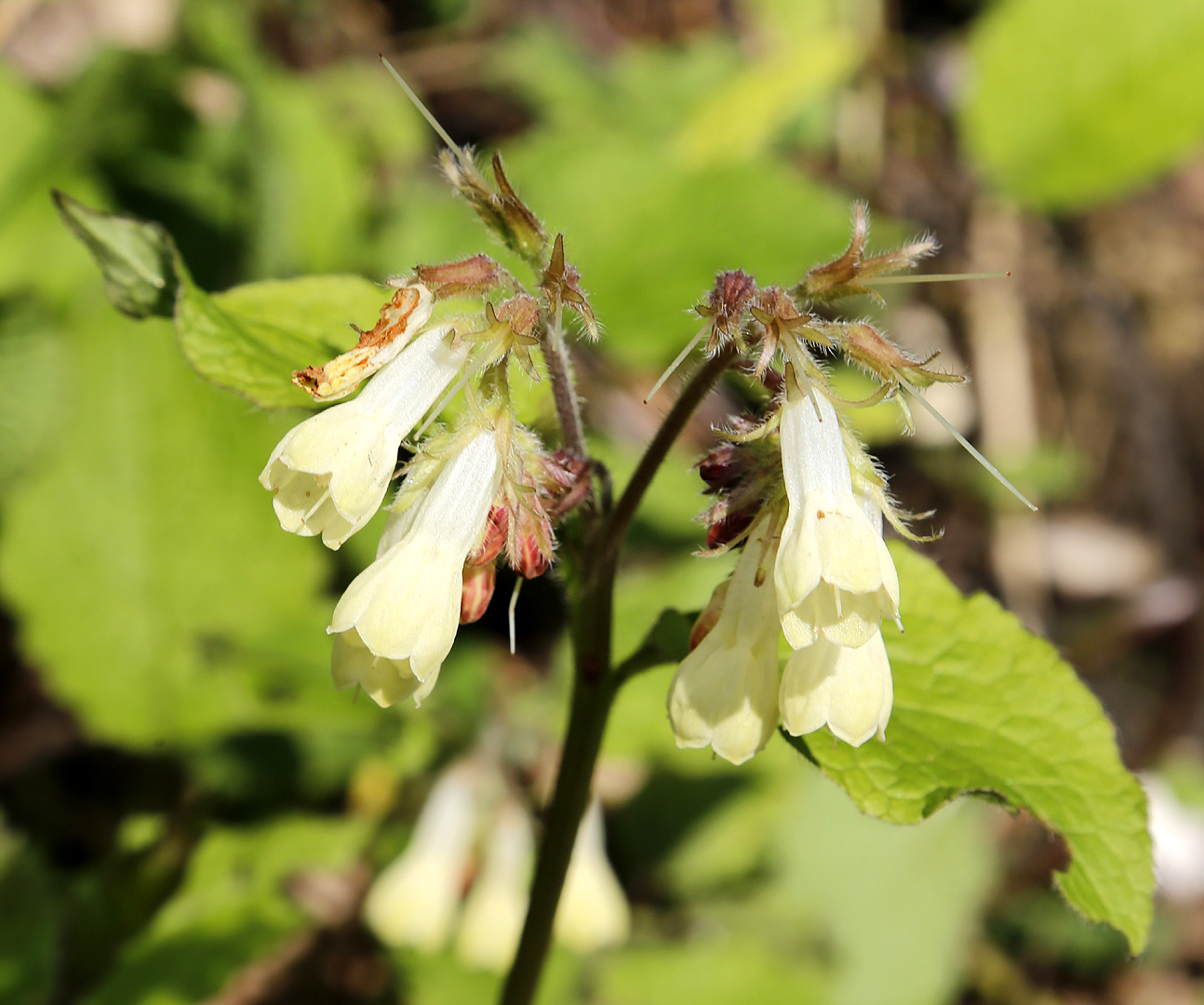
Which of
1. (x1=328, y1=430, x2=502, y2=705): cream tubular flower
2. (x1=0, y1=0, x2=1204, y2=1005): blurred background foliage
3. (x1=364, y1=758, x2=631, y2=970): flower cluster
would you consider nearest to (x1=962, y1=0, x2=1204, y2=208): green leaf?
(x1=0, y1=0, x2=1204, y2=1005): blurred background foliage

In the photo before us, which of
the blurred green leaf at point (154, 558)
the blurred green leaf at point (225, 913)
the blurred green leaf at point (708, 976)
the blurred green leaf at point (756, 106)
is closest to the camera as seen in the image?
the blurred green leaf at point (225, 913)

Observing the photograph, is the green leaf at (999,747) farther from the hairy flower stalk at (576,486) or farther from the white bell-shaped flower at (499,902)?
the white bell-shaped flower at (499,902)

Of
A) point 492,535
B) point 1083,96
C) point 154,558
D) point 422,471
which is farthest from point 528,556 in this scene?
point 1083,96

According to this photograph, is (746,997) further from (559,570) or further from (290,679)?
(559,570)

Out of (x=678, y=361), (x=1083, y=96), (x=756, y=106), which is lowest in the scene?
(x=678, y=361)

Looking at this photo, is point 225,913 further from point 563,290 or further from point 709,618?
point 563,290

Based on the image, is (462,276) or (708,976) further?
(708,976)

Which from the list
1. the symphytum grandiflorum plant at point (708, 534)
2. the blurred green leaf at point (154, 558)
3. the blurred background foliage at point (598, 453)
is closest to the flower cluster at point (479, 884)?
the blurred background foliage at point (598, 453)
